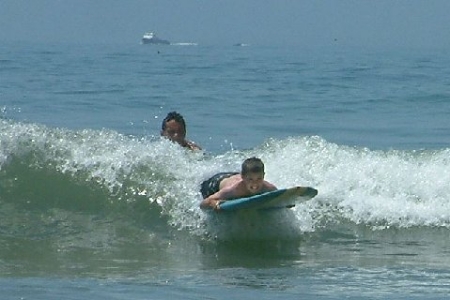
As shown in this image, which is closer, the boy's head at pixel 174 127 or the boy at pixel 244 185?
the boy at pixel 244 185

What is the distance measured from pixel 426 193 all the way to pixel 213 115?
9447mm

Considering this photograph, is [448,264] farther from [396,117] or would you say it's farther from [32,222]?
[396,117]

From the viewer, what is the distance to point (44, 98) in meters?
23.4

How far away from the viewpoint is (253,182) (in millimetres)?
9258

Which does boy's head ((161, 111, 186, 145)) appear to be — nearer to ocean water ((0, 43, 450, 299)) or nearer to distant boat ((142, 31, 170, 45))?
ocean water ((0, 43, 450, 299))

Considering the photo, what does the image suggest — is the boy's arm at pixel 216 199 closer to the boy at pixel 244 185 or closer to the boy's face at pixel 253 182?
the boy at pixel 244 185

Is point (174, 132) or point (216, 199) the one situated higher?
point (174, 132)

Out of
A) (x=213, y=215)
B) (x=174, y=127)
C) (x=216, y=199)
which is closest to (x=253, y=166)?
(x=216, y=199)

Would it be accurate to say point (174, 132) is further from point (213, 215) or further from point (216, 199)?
point (216, 199)

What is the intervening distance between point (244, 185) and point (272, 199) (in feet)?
0.86

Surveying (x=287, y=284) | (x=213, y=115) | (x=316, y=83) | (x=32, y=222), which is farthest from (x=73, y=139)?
(x=316, y=83)

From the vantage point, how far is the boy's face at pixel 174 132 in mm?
12070

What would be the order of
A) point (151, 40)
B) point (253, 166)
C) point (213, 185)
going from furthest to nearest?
1. point (151, 40)
2. point (213, 185)
3. point (253, 166)

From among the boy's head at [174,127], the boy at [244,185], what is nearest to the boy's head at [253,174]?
the boy at [244,185]
